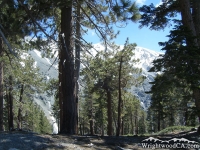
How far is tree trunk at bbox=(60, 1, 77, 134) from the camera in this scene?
7.45 m

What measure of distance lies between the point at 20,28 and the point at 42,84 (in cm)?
1327

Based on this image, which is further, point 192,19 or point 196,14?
point 196,14

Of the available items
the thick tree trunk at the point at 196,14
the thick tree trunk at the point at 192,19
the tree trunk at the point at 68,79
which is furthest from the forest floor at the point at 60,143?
the thick tree trunk at the point at 196,14

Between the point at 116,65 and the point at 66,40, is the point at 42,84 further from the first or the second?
the point at 66,40

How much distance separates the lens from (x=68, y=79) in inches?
303

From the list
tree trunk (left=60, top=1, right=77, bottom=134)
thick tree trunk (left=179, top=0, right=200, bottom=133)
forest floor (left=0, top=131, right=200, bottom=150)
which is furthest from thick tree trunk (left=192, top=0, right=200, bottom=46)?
forest floor (left=0, top=131, right=200, bottom=150)

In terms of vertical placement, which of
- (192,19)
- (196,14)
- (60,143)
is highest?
(196,14)

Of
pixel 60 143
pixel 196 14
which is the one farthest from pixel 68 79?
pixel 196 14

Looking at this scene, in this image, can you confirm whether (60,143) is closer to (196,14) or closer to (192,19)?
(192,19)

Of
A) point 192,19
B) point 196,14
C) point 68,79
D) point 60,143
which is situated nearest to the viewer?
point 60,143

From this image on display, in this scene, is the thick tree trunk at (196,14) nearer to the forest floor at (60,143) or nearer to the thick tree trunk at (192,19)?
the thick tree trunk at (192,19)

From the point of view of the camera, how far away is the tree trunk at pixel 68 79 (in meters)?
7.45

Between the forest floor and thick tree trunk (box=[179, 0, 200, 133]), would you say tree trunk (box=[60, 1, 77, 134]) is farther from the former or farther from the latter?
thick tree trunk (box=[179, 0, 200, 133])

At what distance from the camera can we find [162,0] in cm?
1107
